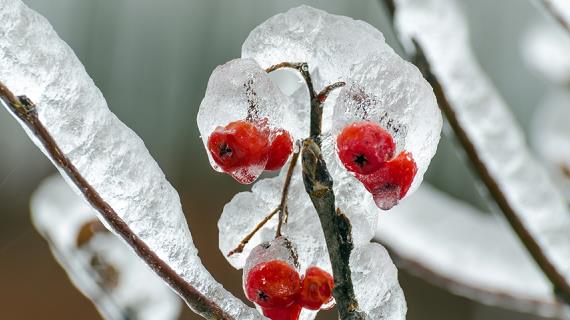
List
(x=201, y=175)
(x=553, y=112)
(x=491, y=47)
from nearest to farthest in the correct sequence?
(x=553, y=112), (x=201, y=175), (x=491, y=47)

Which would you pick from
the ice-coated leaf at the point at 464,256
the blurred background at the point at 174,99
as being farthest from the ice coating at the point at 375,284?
the blurred background at the point at 174,99

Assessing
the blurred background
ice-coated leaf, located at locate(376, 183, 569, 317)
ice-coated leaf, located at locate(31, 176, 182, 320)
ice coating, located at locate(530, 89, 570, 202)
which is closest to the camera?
ice-coated leaf, located at locate(31, 176, 182, 320)

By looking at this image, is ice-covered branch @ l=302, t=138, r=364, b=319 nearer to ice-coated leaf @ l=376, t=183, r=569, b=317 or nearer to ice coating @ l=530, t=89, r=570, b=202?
ice-coated leaf @ l=376, t=183, r=569, b=317

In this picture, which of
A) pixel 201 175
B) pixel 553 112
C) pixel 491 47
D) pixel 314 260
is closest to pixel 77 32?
pixel 201 175

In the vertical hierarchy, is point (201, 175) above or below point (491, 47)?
above

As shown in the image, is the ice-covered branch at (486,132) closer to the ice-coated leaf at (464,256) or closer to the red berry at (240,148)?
the ice-coated leaf at (464,256)

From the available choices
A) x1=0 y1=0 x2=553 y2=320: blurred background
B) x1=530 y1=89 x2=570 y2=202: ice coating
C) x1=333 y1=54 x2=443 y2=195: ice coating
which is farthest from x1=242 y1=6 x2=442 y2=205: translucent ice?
x1=0 y1=0 x2=553 y2=320: blurred background

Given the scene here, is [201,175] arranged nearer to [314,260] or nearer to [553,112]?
[553,112]
